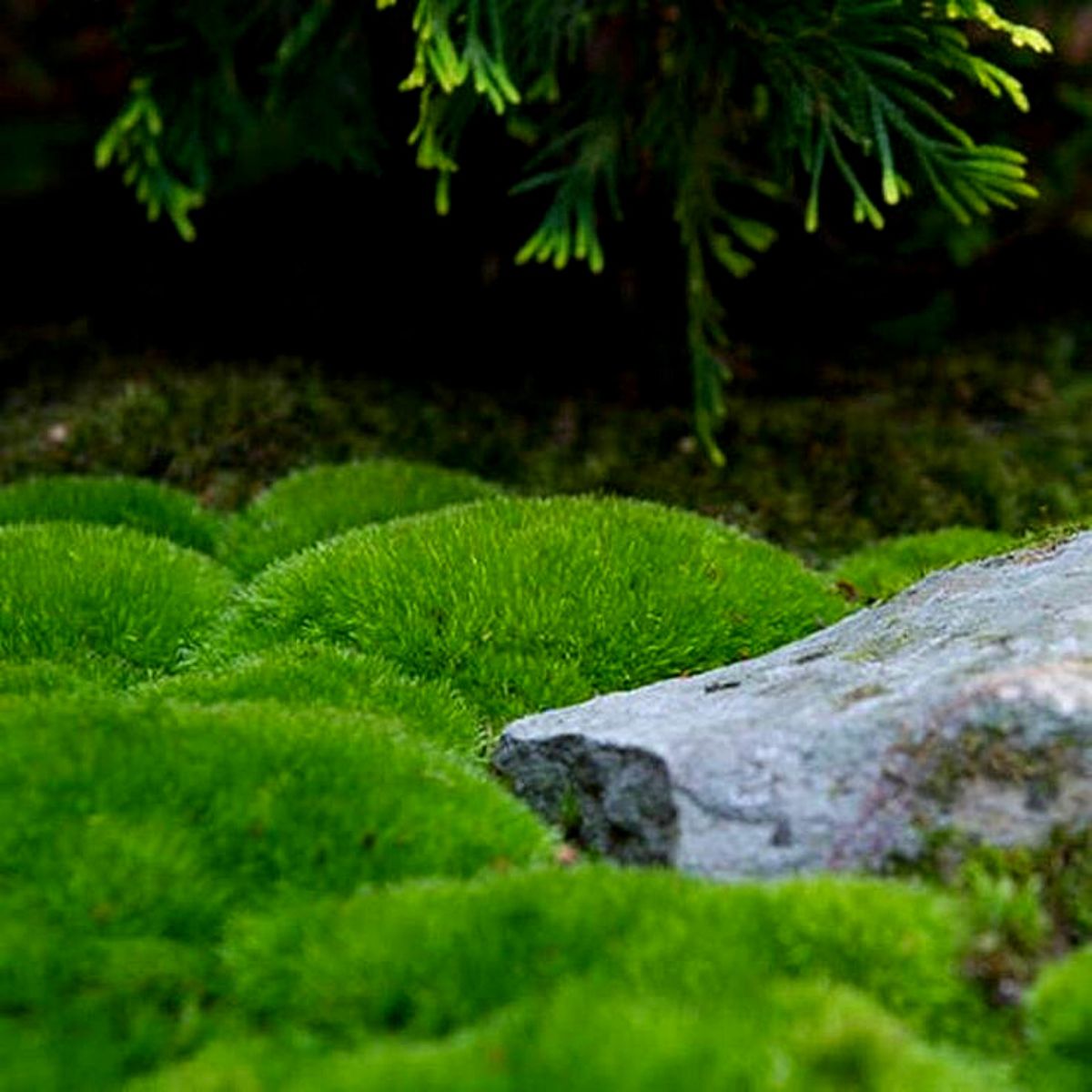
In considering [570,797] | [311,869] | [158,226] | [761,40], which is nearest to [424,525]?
[570,797]

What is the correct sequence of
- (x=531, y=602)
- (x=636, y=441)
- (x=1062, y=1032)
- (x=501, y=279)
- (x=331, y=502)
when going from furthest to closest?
(x=501, y=279) → (x=636, y=441) → (x=331, y=502) → (x=531, y=602) → (x=1062, y=1032)

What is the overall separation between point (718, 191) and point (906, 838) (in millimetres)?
6077

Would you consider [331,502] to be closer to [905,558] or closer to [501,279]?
[905,558]

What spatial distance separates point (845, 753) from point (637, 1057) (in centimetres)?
120

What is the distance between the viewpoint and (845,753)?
342 cm

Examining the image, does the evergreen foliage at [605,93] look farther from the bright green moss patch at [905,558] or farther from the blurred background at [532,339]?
the bright green moss patch at [905,558]

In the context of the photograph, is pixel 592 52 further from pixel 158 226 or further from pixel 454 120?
pixel 158 226

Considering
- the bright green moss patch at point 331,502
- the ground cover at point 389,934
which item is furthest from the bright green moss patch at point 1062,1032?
the bright green moss patch at point 331,502

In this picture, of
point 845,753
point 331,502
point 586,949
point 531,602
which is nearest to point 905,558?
point 531,602

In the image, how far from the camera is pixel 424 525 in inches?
197

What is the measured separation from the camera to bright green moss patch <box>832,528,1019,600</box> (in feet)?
19.2

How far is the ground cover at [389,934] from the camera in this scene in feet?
8.22

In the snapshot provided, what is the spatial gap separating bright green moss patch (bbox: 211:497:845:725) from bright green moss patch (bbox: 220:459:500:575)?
80 cm

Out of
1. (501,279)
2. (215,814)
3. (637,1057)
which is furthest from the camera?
(501,279)
